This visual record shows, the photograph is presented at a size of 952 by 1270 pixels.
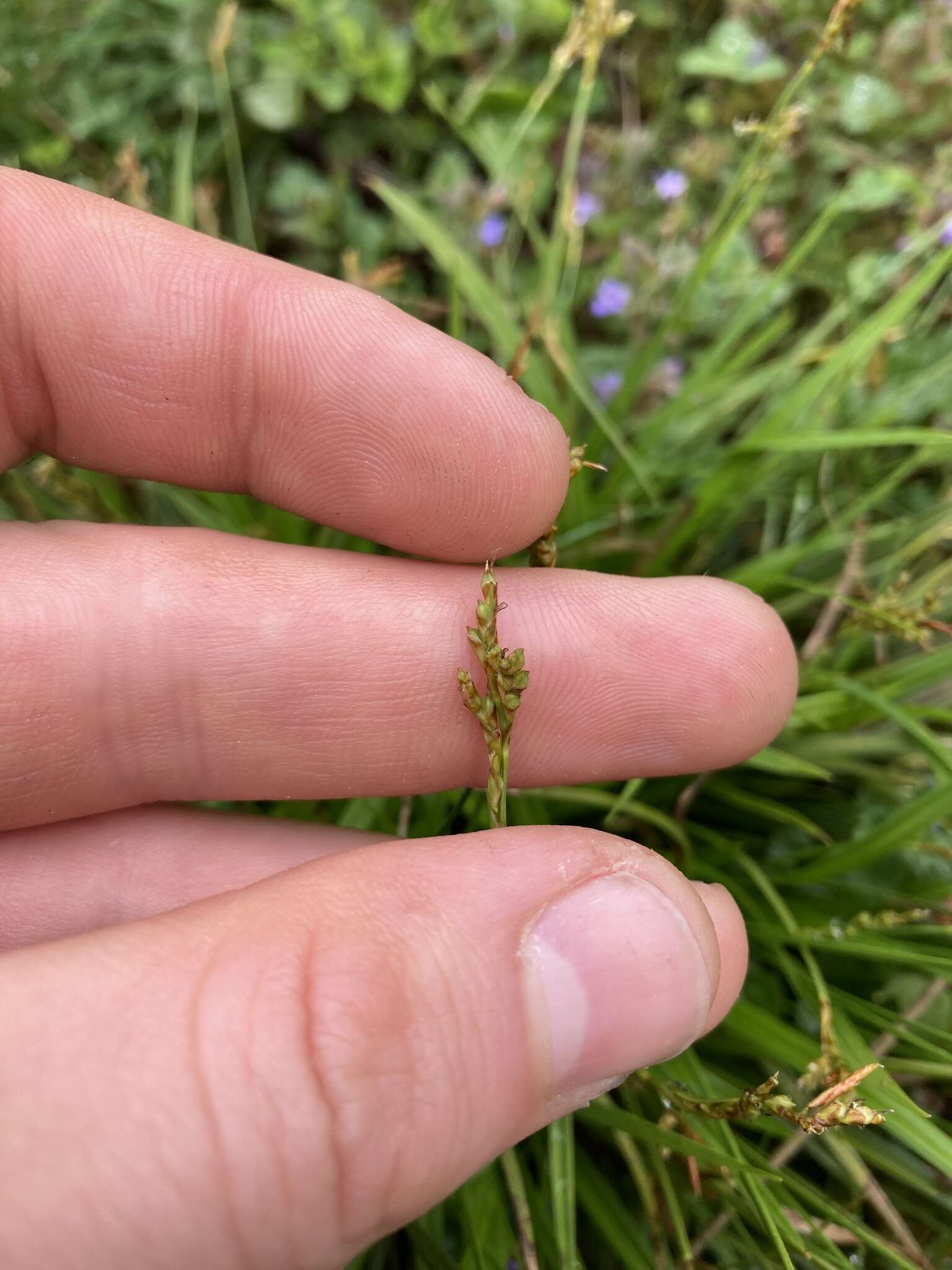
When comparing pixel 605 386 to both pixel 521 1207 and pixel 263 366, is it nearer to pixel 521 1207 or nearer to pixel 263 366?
pixel 263 366

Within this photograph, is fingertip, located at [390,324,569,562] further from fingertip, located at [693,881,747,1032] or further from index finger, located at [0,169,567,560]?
fingertip, located at [693,881,747,1032]

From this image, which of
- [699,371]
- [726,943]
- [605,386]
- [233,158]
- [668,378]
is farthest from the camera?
[233,158]

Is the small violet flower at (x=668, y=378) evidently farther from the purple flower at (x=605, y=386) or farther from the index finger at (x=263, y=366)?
the index finger at (x=263, y=366)

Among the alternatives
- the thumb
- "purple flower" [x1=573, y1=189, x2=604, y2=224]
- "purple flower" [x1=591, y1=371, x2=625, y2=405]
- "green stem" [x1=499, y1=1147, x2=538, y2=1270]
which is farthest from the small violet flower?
"green stem" [x1=499, y1=1147, x2=538, y2=1270]

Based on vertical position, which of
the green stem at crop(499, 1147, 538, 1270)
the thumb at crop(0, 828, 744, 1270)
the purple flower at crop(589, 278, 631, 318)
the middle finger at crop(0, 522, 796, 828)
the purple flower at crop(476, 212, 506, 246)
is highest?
the purple flower at crop(476, 212, 506, 246)

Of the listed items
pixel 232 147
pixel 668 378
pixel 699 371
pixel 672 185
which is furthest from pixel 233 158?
pixel 699 371

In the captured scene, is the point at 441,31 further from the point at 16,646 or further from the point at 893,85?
the point at 16,646

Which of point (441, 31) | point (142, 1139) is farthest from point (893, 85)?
point (142, 1139)
